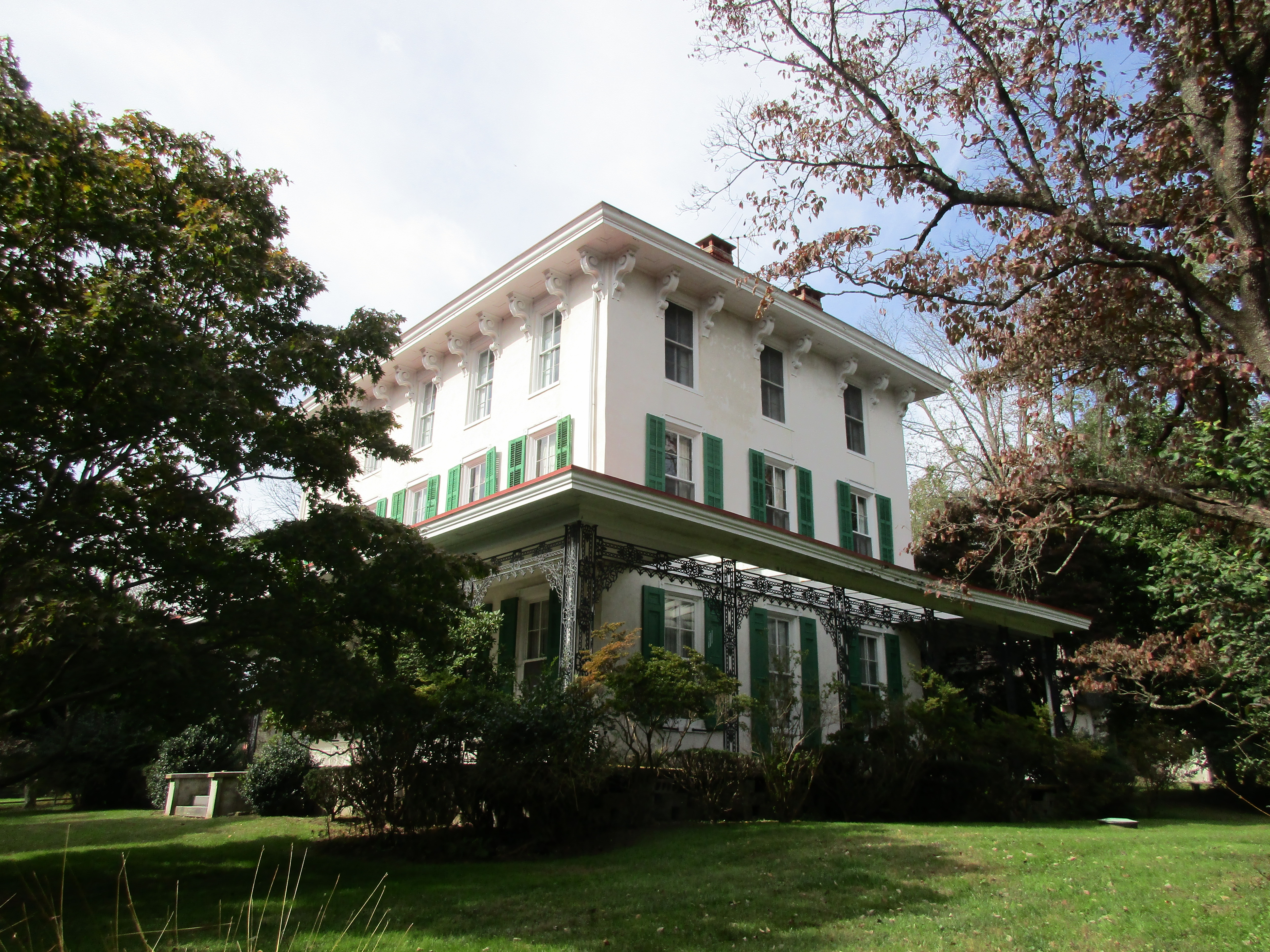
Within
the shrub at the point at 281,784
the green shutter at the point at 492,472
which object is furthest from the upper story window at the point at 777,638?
the shrub at the point at 281,784

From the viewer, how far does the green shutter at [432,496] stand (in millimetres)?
17359

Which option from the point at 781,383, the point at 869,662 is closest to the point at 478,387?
the point at 781,383

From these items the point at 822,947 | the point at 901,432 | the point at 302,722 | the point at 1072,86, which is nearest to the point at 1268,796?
the point at 901,432

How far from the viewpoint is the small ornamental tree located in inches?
367

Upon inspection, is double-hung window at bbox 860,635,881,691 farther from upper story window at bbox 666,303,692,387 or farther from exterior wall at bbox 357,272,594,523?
exterior wall at bbox 357,272,594,523

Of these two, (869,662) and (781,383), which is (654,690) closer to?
(869,662)

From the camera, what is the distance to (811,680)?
39.4ft

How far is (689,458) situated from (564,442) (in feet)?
7.70

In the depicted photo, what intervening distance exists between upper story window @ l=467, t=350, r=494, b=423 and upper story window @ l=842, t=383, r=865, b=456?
755cm

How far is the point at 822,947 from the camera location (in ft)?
16.4

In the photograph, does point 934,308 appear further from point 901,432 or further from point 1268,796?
point 1268,796

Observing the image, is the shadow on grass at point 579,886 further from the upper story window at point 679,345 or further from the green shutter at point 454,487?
the upper story window at point 679,345

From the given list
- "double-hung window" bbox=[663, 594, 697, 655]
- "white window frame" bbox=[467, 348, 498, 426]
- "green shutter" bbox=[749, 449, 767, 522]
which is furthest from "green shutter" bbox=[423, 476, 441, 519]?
"green shutter" bbox=[749, 449, 767, 522]

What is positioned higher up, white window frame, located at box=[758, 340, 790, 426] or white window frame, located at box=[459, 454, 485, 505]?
white window frame, located at box=[758, 340, 790, 426]
